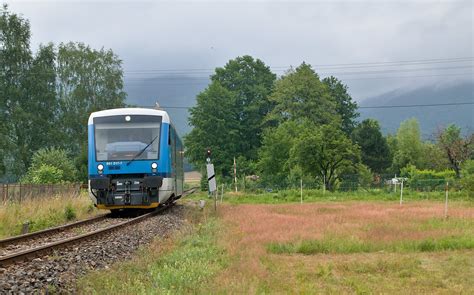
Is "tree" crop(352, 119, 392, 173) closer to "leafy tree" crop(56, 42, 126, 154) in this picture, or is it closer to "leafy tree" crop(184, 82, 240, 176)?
"leafy tree" crop(184, 82, 240, 176)

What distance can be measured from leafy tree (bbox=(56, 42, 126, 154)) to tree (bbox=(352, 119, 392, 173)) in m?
33.6

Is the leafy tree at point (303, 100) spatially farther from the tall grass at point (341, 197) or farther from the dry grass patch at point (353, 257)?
the dry grass patch at point (353, 257)

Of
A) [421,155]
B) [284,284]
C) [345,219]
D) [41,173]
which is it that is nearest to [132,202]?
[345,219]

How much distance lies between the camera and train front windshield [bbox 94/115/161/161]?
54.5 ft

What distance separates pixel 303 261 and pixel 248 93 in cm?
6227

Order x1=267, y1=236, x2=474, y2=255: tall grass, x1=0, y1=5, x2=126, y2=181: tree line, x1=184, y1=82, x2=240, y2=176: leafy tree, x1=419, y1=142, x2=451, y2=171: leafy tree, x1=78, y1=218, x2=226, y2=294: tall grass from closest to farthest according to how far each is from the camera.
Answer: x1=78, y1=218, x2=226, y2=294: tall grass
x1=267, y1=236, x2=474, y2=255: tall grass
x1=0, y1=5, x2=126, y2=181: tree line
x1=184, y1=82, x2=240, y2=176: leafy tree
x1=419, y1=142, x2=451, y2=171: leafy tree

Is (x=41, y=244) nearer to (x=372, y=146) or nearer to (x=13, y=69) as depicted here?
(x=13, y=69)

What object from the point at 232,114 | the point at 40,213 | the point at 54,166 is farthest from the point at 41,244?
the point at 232,114

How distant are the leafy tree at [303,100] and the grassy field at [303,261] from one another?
1844 inches

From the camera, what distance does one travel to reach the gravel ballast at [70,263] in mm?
6112

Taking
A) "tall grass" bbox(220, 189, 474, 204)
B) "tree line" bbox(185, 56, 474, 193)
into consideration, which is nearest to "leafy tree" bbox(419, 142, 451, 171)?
"tree line" bbox(185, 56, 474, 193)

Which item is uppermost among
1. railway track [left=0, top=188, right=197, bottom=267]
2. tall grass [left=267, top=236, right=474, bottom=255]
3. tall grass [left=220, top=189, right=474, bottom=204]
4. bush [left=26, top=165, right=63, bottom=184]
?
bush [left=26, top=165, right=63, bottom=184]

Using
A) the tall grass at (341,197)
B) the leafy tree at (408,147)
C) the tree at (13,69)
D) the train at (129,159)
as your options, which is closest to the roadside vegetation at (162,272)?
the train at (129,159)

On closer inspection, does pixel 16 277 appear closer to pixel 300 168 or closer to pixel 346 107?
pixel 300 168
